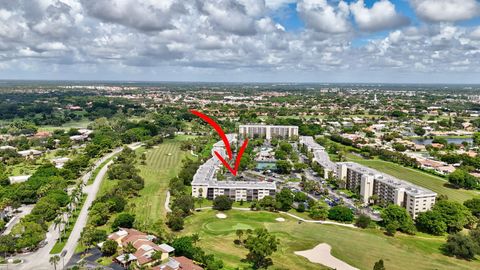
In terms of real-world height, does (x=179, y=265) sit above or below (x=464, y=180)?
below

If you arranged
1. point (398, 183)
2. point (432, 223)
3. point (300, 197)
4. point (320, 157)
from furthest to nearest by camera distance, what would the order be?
point (320, 157)
point (398, 183)
point (300, 197)
point (432, 223)

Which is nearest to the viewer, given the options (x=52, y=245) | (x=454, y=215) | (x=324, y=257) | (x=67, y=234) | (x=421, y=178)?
(x=324, y=257)

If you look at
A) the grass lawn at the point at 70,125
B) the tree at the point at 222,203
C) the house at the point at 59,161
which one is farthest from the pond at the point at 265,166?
the grass lawn at the point at 70,125

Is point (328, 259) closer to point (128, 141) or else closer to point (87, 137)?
point (128, 141)

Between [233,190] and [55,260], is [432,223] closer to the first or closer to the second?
[233,190]

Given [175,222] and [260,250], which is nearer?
[260,250]

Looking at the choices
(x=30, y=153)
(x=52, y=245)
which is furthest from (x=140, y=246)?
(x=30, y=153)
